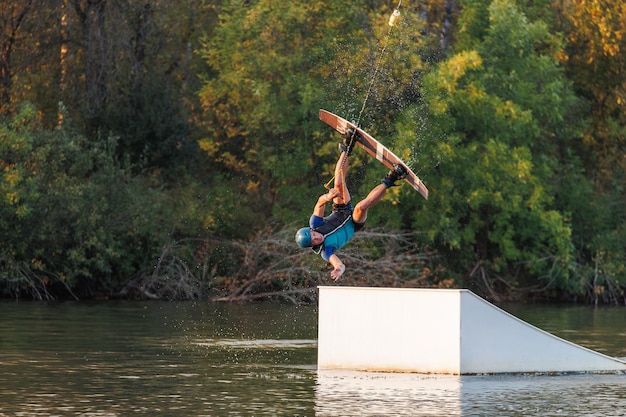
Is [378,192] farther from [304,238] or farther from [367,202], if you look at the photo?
[304,238]

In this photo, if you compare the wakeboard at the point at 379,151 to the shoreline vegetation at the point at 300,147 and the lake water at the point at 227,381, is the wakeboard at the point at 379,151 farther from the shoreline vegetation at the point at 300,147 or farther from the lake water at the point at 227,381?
the shoreline vegetation at the point at 300,147

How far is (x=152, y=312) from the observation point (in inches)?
1250

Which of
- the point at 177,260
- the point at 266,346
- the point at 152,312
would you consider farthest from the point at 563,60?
the point at 266,346

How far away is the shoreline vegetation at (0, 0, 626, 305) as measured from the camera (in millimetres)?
37250

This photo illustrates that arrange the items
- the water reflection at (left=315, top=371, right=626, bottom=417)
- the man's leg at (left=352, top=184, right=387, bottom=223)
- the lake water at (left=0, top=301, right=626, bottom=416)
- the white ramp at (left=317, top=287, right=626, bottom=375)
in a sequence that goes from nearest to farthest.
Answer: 1. the water reflection at (left=315, top=371, right=626, bottom=417)
2. the lake water at (left=0, top=301, right=626, bottom=416)
3. the white ramp at (left=317, top=287, right=626, bottom=375)
4. the man's leg at (left=352, top=184, right=387, bottom=223)

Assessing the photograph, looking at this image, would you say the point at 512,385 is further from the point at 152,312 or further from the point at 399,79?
the point at 399,79

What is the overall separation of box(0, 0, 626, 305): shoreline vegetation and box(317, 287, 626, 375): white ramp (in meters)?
17.1

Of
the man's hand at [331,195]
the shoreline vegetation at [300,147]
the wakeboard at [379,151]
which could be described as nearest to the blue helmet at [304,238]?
the man's hand at [331,195]

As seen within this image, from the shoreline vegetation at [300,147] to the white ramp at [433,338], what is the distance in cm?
1710

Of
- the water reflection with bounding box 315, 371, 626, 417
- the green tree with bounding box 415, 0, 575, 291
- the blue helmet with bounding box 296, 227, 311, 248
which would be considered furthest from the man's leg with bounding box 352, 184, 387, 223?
the green tree with bounding box 415, 0, 575, 291

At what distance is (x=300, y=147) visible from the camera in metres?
42.6

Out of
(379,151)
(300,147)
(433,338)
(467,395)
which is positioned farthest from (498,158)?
(467,395)

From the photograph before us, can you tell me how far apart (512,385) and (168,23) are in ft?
103

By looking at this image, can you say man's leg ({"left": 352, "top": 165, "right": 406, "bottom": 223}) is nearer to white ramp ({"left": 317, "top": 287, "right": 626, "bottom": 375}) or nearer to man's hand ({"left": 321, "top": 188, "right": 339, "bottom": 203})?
man's hand ({"left": 321, "top": 188, "right": 339, "bottom": 203})
